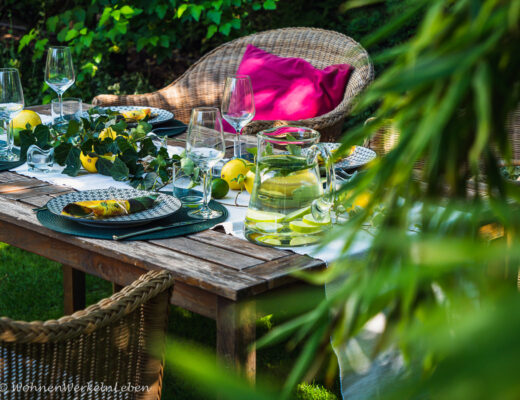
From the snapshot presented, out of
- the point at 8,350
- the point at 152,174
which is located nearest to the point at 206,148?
the point at 152,174

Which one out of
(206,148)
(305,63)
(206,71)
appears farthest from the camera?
(206,71)

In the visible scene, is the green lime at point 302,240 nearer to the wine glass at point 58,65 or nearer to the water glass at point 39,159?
the water glass at point 39,159

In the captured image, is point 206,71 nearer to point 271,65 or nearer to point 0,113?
point 271,65

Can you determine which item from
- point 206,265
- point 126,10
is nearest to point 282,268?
point 206,265

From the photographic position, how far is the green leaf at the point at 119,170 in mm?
1876

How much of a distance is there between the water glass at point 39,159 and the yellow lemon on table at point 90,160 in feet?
0.29

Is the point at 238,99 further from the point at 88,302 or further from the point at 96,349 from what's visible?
the point at 88,302

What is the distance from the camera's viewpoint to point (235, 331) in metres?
1.29

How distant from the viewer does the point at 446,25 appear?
34 cm

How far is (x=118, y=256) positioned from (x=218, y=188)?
447 mm

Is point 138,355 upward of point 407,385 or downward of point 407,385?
downward

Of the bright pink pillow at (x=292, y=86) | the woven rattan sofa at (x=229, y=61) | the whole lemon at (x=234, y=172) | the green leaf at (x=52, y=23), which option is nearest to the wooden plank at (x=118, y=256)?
the whole lemon at (x=234, y=172)

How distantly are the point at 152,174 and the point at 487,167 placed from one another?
1588 millimetres

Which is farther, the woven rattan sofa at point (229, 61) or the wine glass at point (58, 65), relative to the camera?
the woven rattan sofa at point (229, 61)
